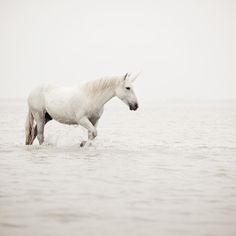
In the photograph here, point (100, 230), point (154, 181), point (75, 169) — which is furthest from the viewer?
point (75, 169)

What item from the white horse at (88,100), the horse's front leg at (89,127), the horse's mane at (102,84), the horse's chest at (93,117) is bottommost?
the horse's front leg at (89,127)

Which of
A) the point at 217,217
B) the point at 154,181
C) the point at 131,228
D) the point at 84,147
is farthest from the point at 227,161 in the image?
the point at 131,228

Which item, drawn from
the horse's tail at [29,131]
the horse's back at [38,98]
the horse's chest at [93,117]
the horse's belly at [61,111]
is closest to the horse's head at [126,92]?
the horse's chest at [93,117]

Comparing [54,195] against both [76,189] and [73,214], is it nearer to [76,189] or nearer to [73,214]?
[76,189]

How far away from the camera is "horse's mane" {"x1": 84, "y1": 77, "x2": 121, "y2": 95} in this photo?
11553 millimetres

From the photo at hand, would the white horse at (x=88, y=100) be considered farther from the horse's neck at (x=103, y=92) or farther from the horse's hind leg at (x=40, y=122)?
the horse's hind leg at (x=40, y=122)

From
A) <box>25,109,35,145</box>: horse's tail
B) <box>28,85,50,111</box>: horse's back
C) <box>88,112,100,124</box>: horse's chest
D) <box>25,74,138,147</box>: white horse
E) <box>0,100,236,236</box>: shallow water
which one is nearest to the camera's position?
<box>0,100,236,236</box>: shallow water

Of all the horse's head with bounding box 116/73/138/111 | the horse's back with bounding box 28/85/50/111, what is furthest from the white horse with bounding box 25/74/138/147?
the horse's back with bounding box 28/85/50/111

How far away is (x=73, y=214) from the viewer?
14.9 ft

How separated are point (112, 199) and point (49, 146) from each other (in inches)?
273

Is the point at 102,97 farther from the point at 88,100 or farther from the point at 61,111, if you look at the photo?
the point at 61,111

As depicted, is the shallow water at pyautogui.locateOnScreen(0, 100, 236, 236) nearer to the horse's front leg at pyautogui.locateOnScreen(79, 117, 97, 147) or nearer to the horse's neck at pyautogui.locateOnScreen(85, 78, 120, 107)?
the horse's front leg at pyautogui.locateOnScreen(79, 117, 97, 147)

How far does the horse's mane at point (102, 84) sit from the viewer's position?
11.6 meters

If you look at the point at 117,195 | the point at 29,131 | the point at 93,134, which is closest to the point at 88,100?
the point at 93,134
